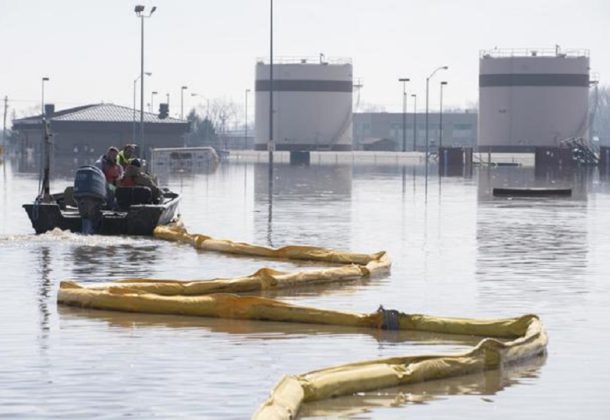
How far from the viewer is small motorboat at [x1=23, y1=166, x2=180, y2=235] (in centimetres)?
3300

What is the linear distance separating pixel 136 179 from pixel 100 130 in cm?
13314

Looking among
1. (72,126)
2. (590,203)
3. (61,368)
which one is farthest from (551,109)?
(61,368)

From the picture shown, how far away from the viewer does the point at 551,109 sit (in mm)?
165250

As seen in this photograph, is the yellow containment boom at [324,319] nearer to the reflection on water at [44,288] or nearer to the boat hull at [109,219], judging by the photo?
the reflection on water at [44,288]

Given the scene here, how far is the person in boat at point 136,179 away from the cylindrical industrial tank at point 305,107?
142749mm

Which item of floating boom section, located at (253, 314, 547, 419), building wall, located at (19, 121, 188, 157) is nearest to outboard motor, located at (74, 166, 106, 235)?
floating boom section, located at (253, 314, 547, 419)

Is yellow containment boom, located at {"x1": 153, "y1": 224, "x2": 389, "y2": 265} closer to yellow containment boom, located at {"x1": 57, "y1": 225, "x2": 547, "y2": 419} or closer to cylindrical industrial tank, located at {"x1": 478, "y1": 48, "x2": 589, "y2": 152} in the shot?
yellow containment boom, located at {"x1": 57, "y1": 225, "x2": 547, "y2": 419}

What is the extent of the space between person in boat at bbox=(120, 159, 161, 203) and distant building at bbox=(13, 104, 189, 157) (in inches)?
5042

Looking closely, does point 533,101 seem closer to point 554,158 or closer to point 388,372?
point 554,158

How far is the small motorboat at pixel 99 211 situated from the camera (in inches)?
1299

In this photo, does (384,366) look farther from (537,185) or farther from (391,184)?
(537,185)

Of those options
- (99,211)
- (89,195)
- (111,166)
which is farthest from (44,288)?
(111,166)

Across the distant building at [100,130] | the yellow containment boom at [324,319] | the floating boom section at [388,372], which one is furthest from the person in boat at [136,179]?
the distant building at [100,130]

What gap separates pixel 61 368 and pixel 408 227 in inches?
967
